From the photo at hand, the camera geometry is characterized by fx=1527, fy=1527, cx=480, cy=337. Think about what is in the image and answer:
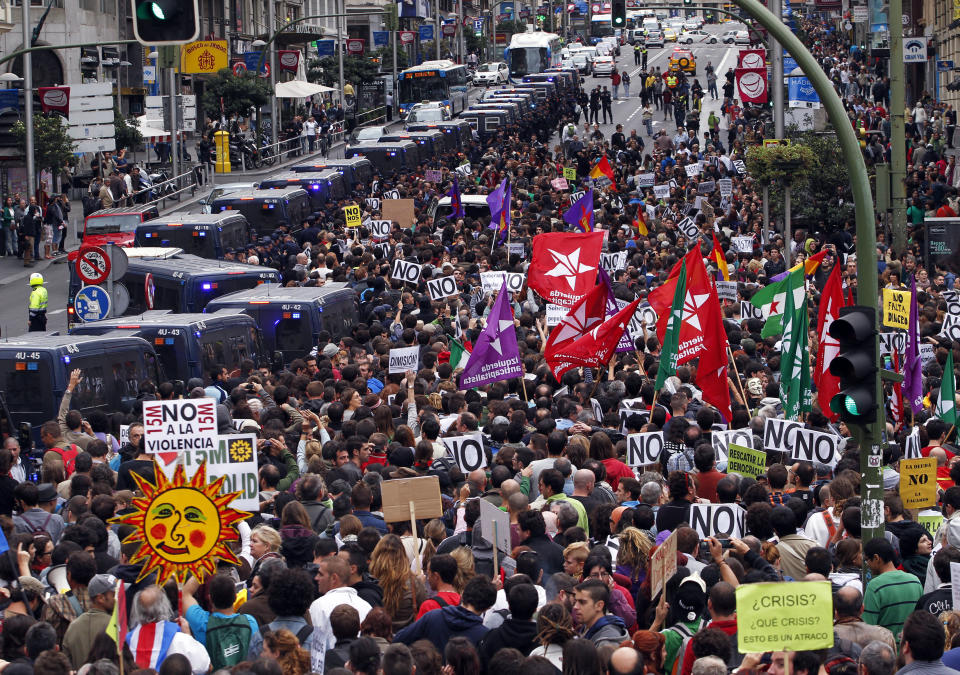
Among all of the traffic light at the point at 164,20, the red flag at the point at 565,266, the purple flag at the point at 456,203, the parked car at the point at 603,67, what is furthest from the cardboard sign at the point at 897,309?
the parked car at the point at 603,67

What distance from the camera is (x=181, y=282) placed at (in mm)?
21969

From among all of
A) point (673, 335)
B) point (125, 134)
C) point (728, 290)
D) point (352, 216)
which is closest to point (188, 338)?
point (673, 335)

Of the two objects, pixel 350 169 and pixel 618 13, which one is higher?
pixel 618 13

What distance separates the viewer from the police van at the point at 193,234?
2588 cm

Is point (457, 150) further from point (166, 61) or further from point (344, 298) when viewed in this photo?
point (344, 298)

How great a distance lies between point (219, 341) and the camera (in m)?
18.0

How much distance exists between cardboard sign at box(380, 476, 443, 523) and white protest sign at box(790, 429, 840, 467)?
343 cm

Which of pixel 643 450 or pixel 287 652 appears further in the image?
pixel 643 450

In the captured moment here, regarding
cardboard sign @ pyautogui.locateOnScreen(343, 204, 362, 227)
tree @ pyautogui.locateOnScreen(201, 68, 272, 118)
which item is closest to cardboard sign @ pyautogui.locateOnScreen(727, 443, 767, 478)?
cardboard sign @ pyautogui.locateOnScreen(343, 204, 362, 227)

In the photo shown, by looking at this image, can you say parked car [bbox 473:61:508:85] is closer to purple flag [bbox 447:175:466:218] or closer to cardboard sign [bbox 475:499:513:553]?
purple flag [bbox 447:175:466:218]

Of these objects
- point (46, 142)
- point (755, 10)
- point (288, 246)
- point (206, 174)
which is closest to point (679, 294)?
point (755, 10)

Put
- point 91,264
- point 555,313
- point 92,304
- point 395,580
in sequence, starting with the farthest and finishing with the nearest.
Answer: point 91,264, point 92,304, point 555,313, point 395,580

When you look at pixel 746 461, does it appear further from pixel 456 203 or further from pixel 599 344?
pixel 456 203

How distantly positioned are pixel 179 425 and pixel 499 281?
10.1 metres
